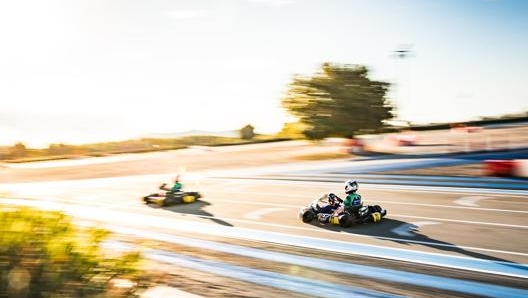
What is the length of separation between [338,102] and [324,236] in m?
25.3

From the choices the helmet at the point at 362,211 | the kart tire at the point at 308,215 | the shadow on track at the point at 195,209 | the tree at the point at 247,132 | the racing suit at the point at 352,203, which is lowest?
the shadow on track at the point at 195,209

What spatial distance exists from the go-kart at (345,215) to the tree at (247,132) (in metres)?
46.2

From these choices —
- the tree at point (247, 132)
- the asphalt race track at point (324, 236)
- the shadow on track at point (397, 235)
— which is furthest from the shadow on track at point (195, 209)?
the tree at point (247, 132)

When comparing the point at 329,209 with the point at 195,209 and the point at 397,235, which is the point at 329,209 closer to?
the point at 397,235

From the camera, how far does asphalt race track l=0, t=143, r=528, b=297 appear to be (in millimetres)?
8641

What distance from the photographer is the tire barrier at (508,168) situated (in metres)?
21.2

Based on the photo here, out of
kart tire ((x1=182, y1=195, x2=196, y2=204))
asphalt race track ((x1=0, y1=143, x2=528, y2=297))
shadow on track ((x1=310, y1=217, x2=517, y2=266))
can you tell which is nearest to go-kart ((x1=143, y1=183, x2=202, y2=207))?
kart tire ((x1=182, y1=195, x2=196, y2=204))

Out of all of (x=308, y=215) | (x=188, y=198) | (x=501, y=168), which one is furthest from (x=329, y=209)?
(x=501, y=168)

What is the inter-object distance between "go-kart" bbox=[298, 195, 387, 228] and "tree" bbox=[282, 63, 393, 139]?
22.3m

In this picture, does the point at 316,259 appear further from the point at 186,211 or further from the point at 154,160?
the point at 154,160

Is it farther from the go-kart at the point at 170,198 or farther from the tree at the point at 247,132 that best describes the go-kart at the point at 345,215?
the tree at the point at 247,132

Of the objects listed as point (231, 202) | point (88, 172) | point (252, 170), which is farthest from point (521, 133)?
point (88, 172)

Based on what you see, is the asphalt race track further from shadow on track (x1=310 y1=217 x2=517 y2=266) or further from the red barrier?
the red barrier

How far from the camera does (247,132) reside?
61.0 metres
